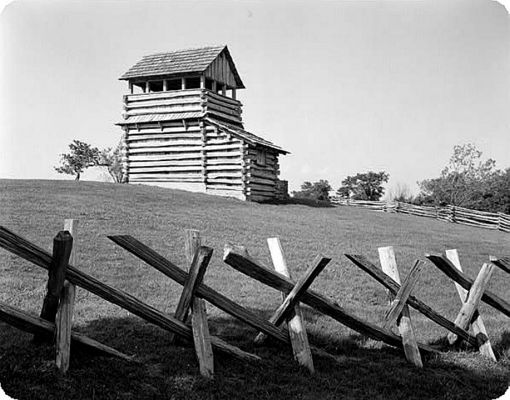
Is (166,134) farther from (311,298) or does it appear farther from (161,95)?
(311,298)

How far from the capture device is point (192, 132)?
22750 mm

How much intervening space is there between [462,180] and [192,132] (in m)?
20.3

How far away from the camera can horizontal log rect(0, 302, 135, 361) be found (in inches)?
160

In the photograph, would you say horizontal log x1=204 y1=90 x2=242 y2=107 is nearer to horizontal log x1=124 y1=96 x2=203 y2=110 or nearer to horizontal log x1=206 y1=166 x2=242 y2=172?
horizontal log x1=124 y1=96 x2=203 y2=110

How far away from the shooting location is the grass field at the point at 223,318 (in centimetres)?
431

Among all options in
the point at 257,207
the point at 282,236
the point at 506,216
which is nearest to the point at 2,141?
the point at 282,236

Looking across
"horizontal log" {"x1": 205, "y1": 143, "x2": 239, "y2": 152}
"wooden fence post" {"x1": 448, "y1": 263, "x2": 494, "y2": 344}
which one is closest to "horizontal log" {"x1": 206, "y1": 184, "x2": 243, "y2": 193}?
"horizontal log" {"x1": 205, "y1": 143, "x2": 239, "y2": 152}

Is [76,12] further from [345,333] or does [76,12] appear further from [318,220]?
[318,220]

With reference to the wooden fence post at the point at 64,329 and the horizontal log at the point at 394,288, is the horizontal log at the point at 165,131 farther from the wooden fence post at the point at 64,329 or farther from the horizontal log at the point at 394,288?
the wooden fence post at the point at 64,329

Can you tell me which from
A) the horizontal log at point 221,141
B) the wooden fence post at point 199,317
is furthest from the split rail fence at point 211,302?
the horizontal log at point 221,141

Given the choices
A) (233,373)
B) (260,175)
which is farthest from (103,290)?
(260,175)

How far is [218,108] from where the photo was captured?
23188 millimetres

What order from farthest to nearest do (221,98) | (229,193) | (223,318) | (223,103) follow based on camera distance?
(223,103)
(221,98)
(229,193)
(223,318)

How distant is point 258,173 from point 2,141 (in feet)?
58.7
